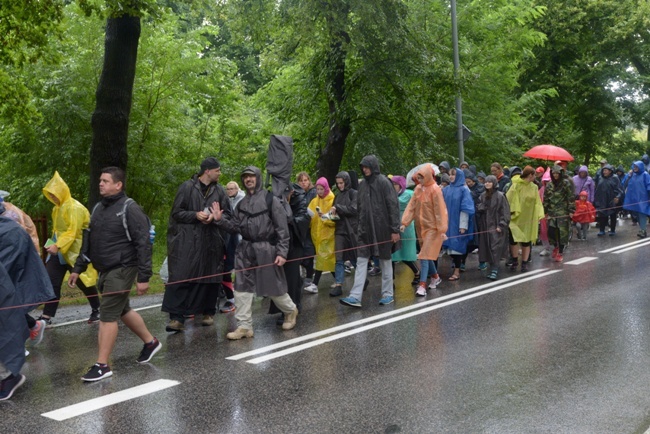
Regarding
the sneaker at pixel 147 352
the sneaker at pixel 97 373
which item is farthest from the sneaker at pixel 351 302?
the sneaker at pixel 97 373

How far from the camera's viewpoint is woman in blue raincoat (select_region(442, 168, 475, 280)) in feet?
41.7

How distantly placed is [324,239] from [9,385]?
629 cm

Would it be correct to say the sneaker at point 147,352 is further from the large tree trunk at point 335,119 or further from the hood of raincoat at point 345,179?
the large tree trunk at point 335,119

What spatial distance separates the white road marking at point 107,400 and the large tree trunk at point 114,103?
23.5 ft

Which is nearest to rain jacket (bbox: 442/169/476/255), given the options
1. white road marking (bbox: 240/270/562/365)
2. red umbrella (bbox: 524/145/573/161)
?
white road marking (bbox: 240/270/562/365)

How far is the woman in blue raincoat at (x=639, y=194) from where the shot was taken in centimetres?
1892

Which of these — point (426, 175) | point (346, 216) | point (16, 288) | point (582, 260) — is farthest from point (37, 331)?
point (582, 260)

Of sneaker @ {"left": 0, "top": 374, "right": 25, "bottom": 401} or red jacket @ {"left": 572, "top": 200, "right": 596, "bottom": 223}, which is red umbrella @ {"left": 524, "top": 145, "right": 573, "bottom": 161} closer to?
red jacket @ {"left": 572, "top": 200, "right": 596, "bottom": 223}

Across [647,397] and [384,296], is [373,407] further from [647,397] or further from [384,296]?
[384,296]

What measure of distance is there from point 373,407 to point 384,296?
4549 millimetres

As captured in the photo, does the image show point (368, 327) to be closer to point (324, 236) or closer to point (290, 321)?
point (290, 321)

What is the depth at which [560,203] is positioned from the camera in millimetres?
14992

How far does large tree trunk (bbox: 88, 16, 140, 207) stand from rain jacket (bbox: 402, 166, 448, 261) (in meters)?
5.06

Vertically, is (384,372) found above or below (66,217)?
below
